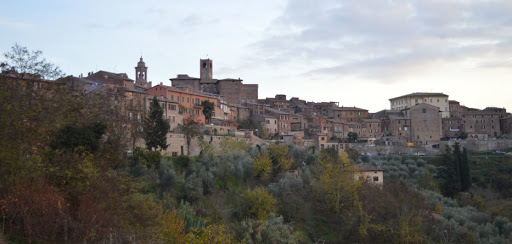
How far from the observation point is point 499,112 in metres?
86.4

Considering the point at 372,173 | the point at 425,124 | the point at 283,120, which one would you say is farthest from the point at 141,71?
the point at 425,124

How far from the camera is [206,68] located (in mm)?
77688

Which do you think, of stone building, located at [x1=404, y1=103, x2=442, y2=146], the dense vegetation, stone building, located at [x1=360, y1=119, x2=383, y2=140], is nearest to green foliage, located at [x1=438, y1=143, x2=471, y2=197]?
the dense vegetation

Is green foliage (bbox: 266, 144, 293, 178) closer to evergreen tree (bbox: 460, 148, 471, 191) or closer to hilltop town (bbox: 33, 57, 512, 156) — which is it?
hilltop town (bbox: 33, 57, 512, 156)

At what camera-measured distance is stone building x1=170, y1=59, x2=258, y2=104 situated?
6850cm

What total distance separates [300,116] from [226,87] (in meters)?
11.2

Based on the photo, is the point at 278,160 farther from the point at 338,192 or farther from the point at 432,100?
the point at 432,100

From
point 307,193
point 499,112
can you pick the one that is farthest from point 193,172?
point 499,112

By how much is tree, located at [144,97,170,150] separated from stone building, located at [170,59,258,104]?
30.5 metres

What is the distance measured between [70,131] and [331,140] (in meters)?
49.4

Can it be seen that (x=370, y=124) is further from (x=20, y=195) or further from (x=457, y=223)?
(x=20, y=195)

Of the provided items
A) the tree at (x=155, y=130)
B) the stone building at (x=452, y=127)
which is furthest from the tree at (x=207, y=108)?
the stone building at (x=452, y=127)

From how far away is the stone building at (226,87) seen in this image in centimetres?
6850

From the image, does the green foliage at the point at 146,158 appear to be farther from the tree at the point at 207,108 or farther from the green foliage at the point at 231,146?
the tree at the point at 207,108
